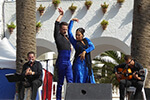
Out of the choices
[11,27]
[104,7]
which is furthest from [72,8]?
[11,27]

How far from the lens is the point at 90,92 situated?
18.3 ft

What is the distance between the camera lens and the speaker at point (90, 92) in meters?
5.57

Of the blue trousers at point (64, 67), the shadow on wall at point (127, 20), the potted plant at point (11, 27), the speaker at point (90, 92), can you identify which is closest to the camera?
the speaker at point (90, 92)

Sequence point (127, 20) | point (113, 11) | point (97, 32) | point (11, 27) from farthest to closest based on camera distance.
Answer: point (11, 27), point (97, 32), point (113, 11), point (127, 20)

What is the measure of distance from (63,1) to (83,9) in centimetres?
89

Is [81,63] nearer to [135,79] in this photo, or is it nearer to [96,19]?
[135,79]

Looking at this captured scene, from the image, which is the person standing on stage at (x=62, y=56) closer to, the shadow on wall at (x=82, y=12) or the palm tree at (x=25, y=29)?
the palm tree at (x=25, y=29)

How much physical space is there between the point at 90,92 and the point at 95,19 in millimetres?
8721

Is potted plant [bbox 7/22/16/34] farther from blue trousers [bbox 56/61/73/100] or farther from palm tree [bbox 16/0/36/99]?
blue trousers [bbox 56/61/73/100]

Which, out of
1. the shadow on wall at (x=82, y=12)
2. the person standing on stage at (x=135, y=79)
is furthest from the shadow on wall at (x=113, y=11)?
the person standing on stage at (x=135, y=79)

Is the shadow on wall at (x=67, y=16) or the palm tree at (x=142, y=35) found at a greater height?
the shadow on wall at (x=67, y=16)

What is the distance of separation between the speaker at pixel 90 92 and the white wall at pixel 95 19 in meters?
8.25

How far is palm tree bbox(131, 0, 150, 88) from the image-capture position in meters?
7.82

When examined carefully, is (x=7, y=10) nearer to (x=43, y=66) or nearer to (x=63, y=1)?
(x=63, y=1)
